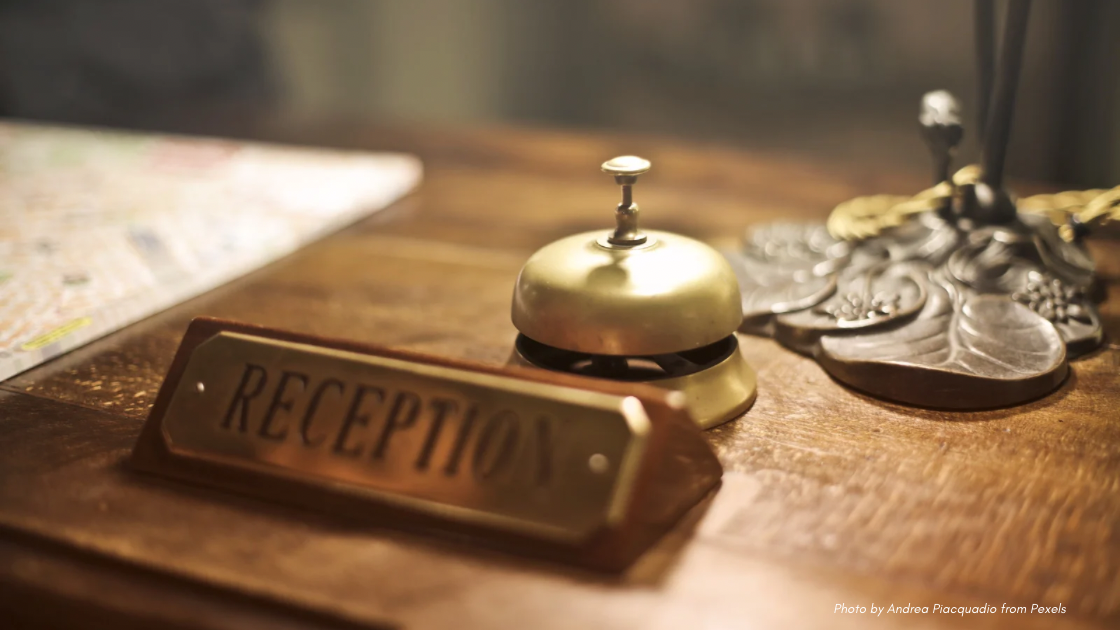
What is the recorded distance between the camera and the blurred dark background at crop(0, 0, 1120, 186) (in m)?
1.68

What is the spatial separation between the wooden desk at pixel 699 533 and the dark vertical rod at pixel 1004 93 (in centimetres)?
18

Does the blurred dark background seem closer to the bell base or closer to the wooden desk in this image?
the wooden desk

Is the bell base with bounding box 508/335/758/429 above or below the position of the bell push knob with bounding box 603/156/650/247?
below

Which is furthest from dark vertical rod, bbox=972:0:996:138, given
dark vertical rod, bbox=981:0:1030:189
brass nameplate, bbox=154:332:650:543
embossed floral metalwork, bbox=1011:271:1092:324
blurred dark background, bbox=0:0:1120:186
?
blurred dark background, bbox=0:0:1120:186

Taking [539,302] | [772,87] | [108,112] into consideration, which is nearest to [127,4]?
[108,112]

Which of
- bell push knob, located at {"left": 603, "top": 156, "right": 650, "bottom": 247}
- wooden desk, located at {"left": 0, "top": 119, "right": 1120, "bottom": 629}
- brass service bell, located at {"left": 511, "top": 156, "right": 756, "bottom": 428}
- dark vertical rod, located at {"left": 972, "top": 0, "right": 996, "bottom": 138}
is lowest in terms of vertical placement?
wooden desk, located at {"left": 0, "top": 119, "right": 1120, "bottom": 629}

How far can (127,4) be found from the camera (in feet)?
6.70

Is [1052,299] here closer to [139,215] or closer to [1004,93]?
[1004,93]

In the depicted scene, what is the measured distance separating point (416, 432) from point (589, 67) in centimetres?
169

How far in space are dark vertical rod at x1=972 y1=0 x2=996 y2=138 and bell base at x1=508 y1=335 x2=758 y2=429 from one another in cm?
38

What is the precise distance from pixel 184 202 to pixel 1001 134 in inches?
38.7

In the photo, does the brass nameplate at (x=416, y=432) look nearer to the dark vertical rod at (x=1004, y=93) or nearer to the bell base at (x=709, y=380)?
the bell base at (x=709, y=380)

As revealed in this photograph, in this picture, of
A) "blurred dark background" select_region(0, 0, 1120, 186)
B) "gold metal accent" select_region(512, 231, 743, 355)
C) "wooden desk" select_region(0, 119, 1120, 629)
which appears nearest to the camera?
"wooden desk" select_region(0, 119, 1120, 629)

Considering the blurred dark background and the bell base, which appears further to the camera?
the blurred dark background
